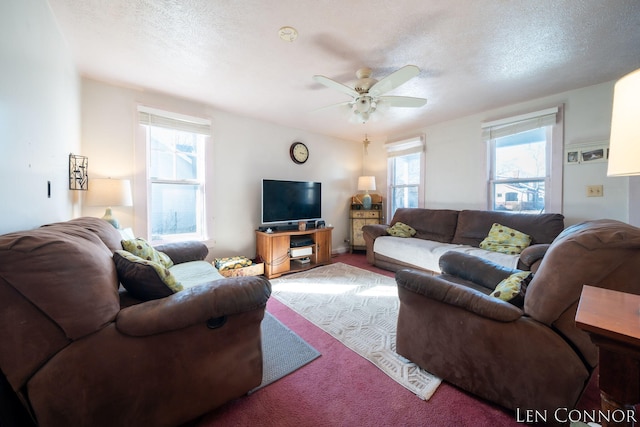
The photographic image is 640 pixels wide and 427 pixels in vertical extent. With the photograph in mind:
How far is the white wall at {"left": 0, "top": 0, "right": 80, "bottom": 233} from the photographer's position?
105 centimetres

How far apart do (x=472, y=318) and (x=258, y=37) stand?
7.61 ft

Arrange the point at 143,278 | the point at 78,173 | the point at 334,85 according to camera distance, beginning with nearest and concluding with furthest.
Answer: the point at 143,278
the point at 334,85
the point at 78,173

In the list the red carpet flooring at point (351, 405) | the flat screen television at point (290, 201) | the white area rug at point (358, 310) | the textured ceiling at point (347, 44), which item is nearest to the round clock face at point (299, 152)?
the flat screen television at point (290, 201)

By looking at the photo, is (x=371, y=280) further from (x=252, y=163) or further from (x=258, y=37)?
(x=258, y=37)

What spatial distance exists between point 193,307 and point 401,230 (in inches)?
127

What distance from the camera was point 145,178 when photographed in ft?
8.86

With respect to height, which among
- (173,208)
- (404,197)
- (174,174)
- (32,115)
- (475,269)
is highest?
(32,115)

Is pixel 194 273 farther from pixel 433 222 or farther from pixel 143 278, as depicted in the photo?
pixel 433 222

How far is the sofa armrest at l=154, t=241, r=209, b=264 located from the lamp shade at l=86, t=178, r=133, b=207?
56 cm

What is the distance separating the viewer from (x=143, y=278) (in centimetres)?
114

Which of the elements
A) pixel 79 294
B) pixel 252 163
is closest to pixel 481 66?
pixel 252 163

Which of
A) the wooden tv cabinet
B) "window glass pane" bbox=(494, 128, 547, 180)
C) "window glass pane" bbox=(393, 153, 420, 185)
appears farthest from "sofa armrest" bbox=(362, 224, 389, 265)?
"window glass pane" bbox=(494, 128, 547, 180)

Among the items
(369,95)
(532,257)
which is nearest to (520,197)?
(532,257)

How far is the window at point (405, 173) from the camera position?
4.09 meters
